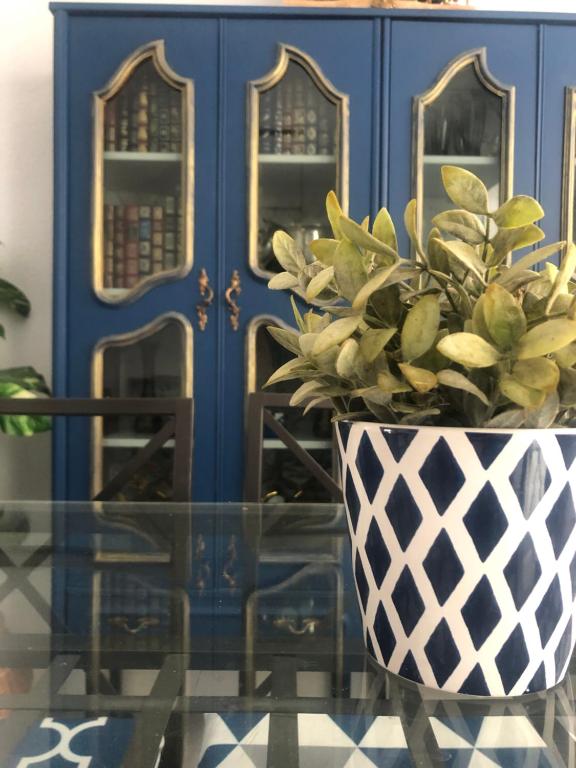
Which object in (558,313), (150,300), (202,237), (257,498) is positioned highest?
(202,237)

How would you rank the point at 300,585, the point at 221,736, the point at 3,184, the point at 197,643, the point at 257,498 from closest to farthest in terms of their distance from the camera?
the point at 221,736
the point at 197,643
the point at 300,585
the point at 257,498
the point at 3,184

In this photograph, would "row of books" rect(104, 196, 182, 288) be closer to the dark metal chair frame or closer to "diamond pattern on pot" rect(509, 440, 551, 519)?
the dark metal chair frame

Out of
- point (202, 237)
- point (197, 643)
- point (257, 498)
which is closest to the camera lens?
point (197, 643)

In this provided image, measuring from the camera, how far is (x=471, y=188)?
1.20ft

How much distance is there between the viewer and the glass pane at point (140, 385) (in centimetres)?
179

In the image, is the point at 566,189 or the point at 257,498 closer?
the point at 257,498

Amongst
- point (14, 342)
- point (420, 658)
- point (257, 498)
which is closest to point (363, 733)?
point (420, 658)

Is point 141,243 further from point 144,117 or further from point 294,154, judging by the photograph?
point 294,154

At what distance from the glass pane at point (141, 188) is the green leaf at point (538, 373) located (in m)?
1.53

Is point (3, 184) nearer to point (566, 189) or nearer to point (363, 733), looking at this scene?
point (566, 189)

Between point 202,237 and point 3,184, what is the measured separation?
2.63 ft

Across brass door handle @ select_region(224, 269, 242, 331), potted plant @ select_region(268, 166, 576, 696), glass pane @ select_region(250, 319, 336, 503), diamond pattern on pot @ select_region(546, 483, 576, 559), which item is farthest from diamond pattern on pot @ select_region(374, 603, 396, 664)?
brass door handle @ select_region(224, 269, 242, 331)

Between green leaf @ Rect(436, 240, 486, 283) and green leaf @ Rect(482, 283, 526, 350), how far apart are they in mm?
26

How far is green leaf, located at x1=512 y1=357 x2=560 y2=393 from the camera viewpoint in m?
0.32
